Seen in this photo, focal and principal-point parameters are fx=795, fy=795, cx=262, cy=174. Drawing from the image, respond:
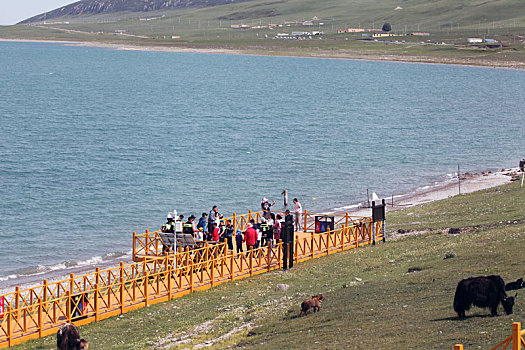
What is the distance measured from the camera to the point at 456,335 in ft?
48.0

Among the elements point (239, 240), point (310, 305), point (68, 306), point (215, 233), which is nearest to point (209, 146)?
point (215, 233)

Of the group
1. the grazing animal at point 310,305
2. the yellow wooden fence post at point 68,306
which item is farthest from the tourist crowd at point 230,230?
the grazing animal at point 310,305

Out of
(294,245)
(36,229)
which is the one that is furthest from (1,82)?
(294,245)

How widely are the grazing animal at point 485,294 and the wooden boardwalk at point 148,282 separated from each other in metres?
10.5

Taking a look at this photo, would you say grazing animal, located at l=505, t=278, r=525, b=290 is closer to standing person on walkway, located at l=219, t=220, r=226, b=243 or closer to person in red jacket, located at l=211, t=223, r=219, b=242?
standing person on walkway, located at l=219, t=220, r=226, b=243

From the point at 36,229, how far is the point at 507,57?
14667 cm

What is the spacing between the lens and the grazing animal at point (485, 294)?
1533 cm

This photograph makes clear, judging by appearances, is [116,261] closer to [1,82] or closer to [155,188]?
[155,188]

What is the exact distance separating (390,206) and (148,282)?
78.4 feet

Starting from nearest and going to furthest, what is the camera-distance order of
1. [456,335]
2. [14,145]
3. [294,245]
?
[456,335], [294,245], [14,145]

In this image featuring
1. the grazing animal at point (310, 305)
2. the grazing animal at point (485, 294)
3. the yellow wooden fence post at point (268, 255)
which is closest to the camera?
the grazing animal at point (485, 294)

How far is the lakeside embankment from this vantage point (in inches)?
1287

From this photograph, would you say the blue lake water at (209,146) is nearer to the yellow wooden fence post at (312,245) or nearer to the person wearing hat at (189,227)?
the person wearing hat at (189,227)

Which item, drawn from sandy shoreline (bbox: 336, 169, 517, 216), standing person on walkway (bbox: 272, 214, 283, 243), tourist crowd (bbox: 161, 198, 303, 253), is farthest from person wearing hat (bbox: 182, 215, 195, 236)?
sandy shoreline (bbox: 336, 169, 517, 216)
